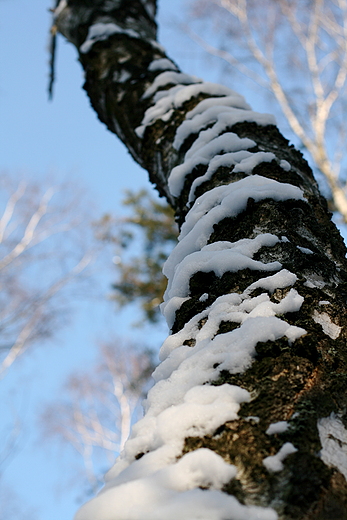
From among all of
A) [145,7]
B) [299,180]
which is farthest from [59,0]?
[299,180]

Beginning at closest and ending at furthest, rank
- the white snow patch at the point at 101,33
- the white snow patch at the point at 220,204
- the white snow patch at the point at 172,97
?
1. the white snow patch at the point at 220,204
2. the white snow patch at the point at 172,97
3. the white snow patch at the point at 101,33

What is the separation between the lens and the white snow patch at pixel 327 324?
0.85 metres

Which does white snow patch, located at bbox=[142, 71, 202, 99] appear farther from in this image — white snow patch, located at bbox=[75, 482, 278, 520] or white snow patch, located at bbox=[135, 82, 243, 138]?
white snow patch, located at bbox=[75, 482, 278, 520]

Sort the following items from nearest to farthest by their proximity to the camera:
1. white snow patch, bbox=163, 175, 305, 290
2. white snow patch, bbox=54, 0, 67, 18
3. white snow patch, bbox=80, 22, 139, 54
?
white snow patch, bbox=163, 175, 305, 290 → white snow patch, bbox=80, 22, 139, 54 → white snow patch, bbox=54, 0, 67, 18

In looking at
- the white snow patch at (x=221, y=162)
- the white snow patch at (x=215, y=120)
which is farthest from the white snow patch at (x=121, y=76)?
the white snow patch at (x=221, y=162)

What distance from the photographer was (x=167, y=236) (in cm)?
858

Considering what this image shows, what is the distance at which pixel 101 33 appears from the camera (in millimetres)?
2264

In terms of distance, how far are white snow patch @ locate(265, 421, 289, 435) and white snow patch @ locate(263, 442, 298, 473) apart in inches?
1.0

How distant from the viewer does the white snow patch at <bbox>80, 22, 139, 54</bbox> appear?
2.24m

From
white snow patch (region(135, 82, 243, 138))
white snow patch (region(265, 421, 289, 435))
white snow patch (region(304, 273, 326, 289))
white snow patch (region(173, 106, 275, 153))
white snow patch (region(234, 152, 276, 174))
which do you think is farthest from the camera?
white snow patch (region(135, 82, 243, 138))

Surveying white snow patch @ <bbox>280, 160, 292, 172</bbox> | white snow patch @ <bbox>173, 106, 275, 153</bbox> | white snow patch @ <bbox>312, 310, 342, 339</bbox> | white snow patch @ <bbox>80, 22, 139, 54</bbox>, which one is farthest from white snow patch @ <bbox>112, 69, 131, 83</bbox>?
white snow patch @ <bbox>312, 310, 342, 339</bbox>

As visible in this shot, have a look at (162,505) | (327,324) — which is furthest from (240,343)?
(162,505)

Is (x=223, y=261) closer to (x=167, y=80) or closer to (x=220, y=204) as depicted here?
(x=220, y=204)

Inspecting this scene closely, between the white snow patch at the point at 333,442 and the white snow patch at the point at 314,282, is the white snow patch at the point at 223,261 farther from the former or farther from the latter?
the white snow patch at the point at 333,442
